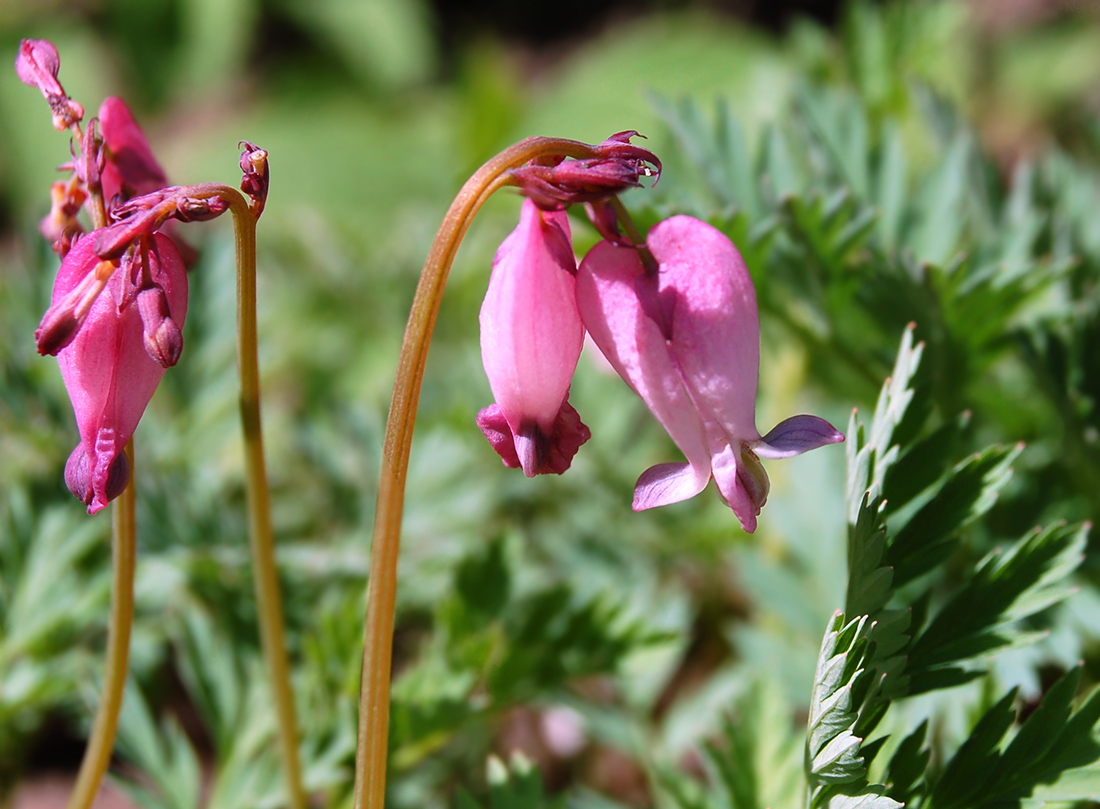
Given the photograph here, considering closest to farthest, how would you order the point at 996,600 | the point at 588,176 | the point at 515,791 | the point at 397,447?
the point at 588,176, the point at 397,447, the point at 996,600, the point at 515,791

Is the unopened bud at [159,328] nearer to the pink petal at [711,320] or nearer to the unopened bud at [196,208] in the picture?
the unopened bud at [196,208]

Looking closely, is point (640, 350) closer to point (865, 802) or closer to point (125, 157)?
point (865, 802)

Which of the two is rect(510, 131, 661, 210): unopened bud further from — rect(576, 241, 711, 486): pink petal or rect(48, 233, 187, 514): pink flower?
rect(48, 233, 187, 514): pink flower

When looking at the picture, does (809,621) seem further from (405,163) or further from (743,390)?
(405,163)

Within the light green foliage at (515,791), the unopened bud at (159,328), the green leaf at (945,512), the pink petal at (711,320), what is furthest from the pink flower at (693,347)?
the light green foliage at (515,791)

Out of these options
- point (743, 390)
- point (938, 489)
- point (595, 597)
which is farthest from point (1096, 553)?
point (743, 390)

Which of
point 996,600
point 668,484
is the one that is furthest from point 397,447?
point 996,600
